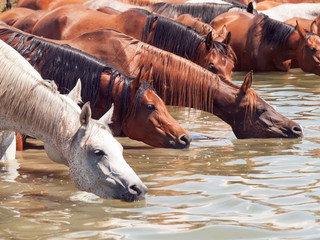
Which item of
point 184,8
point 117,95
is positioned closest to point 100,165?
point 117,95

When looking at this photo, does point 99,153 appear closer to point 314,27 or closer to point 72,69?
point 72,69

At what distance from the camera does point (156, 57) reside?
8.62 metres

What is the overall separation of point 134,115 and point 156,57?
1.38 metres

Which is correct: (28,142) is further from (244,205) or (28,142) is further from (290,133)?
(244,205)

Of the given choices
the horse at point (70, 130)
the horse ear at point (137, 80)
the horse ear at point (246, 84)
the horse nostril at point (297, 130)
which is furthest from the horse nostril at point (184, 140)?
the horse at point (70, 130)

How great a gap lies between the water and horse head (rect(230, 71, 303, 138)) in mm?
160

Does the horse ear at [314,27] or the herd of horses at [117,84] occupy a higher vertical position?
the herd of horses at [117,84]

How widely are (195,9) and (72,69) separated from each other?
858cm

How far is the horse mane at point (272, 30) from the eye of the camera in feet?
47.9

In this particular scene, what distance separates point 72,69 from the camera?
7.63 m

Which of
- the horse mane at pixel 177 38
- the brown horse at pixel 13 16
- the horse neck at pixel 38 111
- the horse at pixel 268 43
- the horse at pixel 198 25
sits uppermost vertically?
the horse neck at pixel 38 111

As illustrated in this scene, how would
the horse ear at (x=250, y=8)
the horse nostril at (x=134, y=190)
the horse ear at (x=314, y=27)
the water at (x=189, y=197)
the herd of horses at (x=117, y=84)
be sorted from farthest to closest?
1. the horse ear at (x=250, y=8)
2. the horse ear at (x=314, y=27)
3. the herd of horses at (x=117, y=84)
4. the horse nostril at (x=134, y=190)
5. the water at (x=189, y=197)

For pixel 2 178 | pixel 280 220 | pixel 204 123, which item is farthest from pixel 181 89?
pixel 280 220

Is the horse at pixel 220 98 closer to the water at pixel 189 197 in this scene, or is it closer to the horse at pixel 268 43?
the water at pixel 189 197
